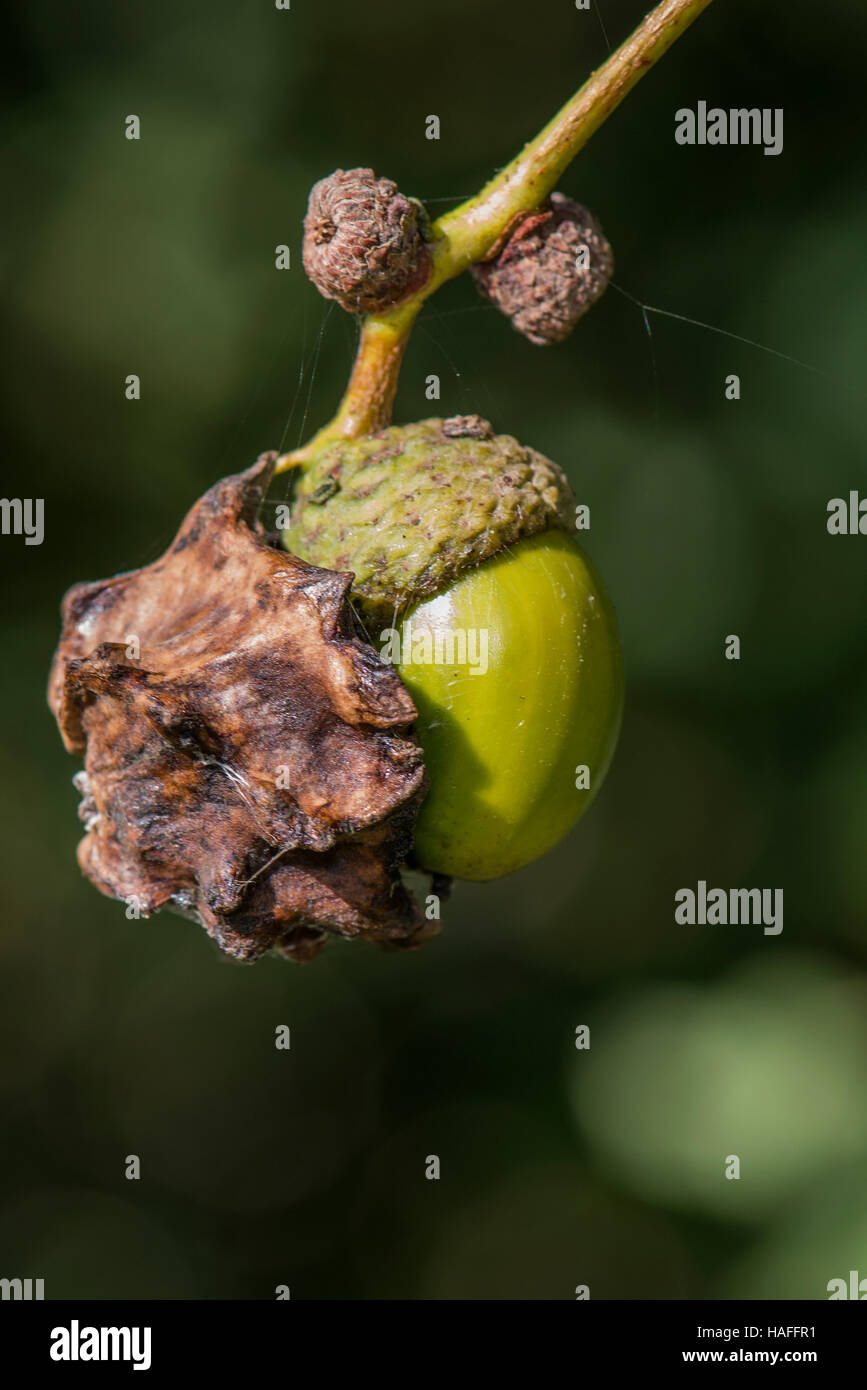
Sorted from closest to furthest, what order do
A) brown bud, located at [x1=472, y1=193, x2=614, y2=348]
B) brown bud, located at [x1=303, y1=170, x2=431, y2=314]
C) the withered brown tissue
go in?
the withered brown tissue
brown bud, located at [x1=303, y1=170, x2=431, y2=314]
brown bud, located at [x1=472, y1=193, x2=614, y2=348]

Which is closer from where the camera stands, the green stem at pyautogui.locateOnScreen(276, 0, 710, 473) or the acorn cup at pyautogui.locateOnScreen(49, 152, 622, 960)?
the acorn cup at pyautogui.locateOnScreen(49, 152, 622, 960)

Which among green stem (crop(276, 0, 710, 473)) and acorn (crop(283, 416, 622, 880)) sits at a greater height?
green stem (crop(276, 0, 710, 473))

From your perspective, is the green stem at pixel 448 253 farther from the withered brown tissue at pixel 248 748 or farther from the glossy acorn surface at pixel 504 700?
the glossy acorn surface at pixel 504 700

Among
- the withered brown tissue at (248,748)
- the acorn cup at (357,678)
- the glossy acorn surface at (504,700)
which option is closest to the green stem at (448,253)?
the acorn cup at (357,678)

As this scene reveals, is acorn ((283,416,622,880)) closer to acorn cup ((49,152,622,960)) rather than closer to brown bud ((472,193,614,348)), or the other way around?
acorn cup ((49,152,622,960))

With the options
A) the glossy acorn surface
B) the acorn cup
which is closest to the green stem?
the acorn cup

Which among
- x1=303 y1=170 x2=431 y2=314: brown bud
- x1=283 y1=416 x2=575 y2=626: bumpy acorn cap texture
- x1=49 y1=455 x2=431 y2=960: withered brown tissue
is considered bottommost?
x1=49 y1=455 x2=431 y2=960: withered brown tissue
